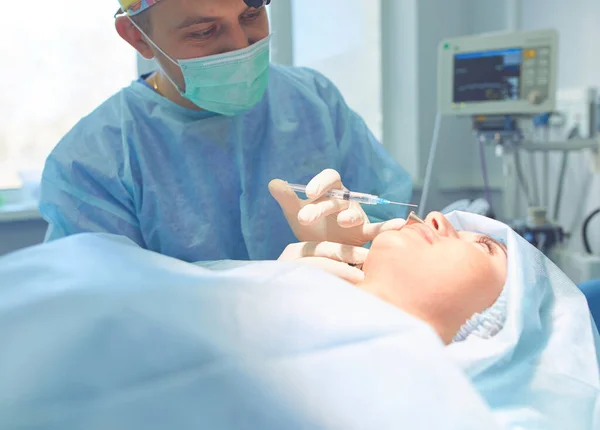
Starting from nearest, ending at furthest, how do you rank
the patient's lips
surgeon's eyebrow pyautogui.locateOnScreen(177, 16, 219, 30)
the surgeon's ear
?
the patient's lips
surgeon's eyebrow pyautogui.locateOnScreen(177, 16, 219, 30)
the surgeon's ear

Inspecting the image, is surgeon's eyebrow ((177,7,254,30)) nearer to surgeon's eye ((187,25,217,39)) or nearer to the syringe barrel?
surgeon's eye ((187,25,217,39))

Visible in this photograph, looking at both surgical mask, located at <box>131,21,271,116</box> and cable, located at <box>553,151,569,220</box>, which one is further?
cable, located at <box>553,151,569,220</box>

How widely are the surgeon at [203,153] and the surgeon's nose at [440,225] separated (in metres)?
0.11

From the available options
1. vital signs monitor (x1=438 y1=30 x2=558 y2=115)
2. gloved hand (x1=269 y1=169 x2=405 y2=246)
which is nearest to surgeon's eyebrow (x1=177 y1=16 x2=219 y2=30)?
gloved hand (x1=269 y1=169 x2=405 y2=246)

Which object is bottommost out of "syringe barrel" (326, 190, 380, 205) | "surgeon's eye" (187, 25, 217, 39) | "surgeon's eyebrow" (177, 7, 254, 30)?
"syringe barrel" (326, 190, 380, 205)

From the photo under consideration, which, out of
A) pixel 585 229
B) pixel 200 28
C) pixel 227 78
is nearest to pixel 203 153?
pixel 227 78

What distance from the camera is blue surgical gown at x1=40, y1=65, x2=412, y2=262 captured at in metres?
1.24

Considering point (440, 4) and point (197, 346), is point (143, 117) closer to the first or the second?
point (197, 346)

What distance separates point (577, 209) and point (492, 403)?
2.08 metres

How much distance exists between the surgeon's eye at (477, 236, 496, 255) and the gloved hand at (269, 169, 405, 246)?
15 cm

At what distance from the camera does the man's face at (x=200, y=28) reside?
1161 millimetres

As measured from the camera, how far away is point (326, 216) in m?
1.12

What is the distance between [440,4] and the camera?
304cm

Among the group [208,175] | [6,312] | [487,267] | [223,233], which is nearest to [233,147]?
[208,175]
